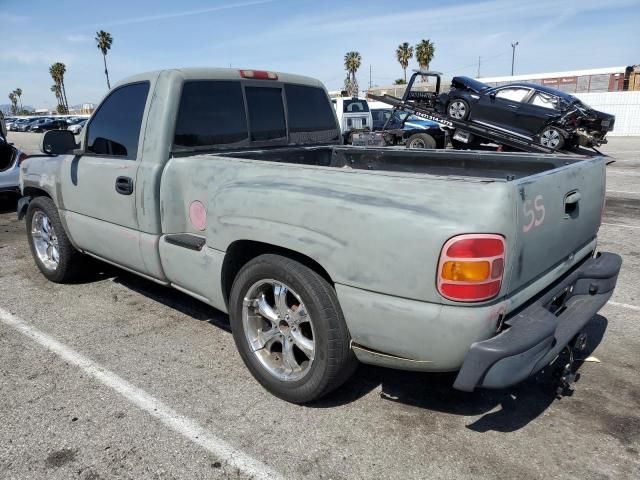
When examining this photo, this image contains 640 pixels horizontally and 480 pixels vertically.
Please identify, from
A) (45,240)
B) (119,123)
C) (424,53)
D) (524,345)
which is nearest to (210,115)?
(119,123)

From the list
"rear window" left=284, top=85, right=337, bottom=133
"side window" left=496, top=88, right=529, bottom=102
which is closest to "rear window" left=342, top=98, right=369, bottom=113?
"side window" left=496, top=88, right=529, bottom=102

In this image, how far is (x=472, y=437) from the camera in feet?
8.63

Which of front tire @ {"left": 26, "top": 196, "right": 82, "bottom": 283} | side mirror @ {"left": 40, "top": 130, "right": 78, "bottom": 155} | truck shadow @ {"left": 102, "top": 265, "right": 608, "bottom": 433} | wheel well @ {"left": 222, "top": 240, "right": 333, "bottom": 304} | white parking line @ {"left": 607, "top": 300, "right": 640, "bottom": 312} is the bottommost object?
white parking line @ {"left": 607, "top": 300, "right": 640, "bottom": 312}

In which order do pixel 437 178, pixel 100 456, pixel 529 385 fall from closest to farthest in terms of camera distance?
1. pixel 437 178
2. pixel 100 456
3. pixel 529 385

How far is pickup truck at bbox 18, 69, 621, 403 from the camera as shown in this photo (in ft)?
7.18

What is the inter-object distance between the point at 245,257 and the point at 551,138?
1205 centimetres

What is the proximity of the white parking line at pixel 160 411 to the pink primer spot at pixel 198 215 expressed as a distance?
1.07 meters

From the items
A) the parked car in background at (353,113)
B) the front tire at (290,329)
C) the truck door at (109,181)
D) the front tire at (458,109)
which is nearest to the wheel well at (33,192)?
the truck door at (109,181)

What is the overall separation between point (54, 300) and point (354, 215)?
3436 mm

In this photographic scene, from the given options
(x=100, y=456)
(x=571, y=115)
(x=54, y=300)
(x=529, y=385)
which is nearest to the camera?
(x=100, y=456)

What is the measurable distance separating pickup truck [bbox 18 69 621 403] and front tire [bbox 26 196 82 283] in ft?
0.17

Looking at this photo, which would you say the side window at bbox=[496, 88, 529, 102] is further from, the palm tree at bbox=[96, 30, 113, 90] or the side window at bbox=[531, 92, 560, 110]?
the palm tree at bbox=[96, 30, 113, 90]

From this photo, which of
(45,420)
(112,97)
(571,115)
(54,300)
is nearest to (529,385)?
(45,420)

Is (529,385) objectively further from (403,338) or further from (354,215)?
(354,215)
